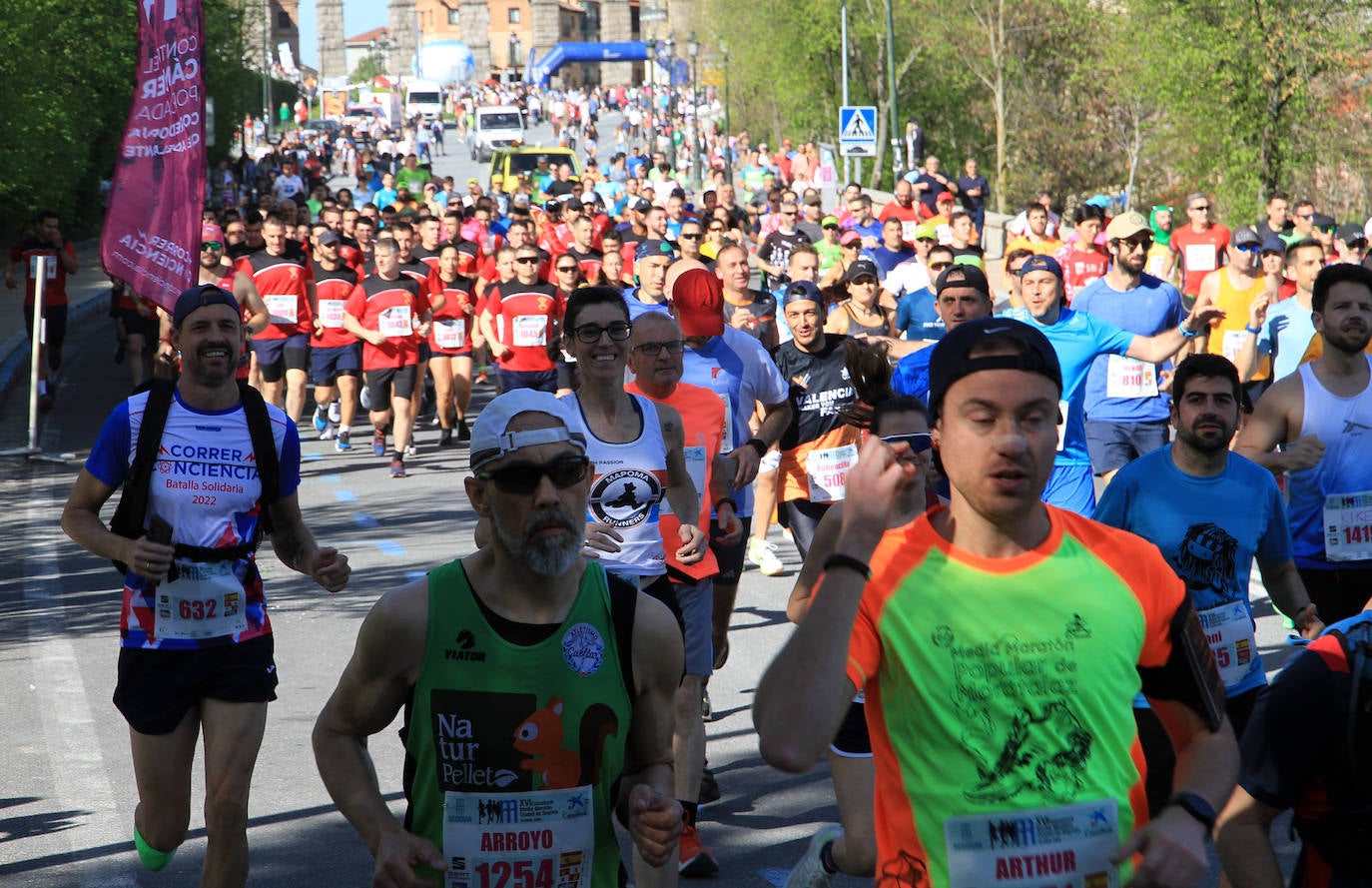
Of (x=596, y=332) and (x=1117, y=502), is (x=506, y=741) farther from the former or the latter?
(x=596, y=332)

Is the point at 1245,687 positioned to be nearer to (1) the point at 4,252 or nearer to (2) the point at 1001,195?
(1) the point at 4,252

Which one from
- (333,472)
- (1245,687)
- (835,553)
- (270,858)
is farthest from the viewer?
(333,472)

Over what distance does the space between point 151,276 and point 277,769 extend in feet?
11.0

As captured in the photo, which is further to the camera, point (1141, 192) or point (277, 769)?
point (1141, 192)

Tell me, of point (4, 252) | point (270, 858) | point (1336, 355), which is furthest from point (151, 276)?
point (4, 252)

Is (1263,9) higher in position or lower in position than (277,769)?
higher

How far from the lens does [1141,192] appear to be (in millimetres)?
41719

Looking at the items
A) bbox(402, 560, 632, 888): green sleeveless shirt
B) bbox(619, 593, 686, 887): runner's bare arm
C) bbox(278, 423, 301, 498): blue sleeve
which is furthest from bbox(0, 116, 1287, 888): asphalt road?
bbox(402, 560, 632, 888): green sleeveless shirt

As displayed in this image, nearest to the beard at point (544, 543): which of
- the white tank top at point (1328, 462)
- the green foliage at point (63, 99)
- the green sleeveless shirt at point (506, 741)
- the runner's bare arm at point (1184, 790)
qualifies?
the green sleeveless shirt at point (506, 741)

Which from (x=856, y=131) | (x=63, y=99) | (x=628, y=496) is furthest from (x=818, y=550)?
(x=856, y=131)

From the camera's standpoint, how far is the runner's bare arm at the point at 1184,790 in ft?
9.10

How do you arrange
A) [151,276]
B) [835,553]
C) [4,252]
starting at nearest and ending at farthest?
[835,553] → [151,276] → [4,252]

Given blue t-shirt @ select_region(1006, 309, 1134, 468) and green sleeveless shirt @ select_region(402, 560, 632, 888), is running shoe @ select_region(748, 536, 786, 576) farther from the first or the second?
green sleeveless shirt @ select_region(402, 560, 632, 888)

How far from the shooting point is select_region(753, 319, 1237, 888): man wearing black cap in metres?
2.84
